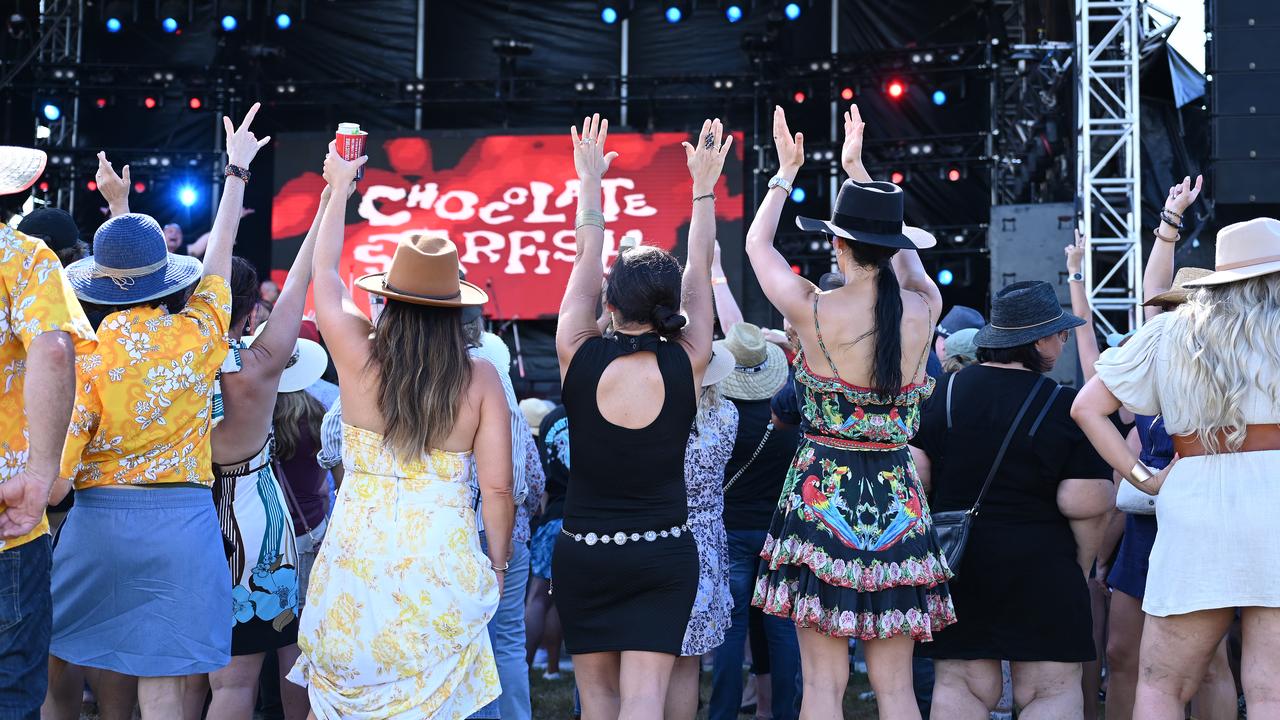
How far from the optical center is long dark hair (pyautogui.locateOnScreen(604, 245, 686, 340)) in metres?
2.99

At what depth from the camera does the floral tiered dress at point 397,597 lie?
2.84 metres

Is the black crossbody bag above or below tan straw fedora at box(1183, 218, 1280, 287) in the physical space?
below

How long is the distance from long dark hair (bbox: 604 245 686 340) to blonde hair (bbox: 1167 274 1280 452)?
1283 millimetres

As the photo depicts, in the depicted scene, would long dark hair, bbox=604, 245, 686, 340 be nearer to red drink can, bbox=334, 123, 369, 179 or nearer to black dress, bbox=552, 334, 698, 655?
black dress, bbox=552, 334, 698, 655

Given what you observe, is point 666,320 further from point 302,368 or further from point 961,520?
point 302,368

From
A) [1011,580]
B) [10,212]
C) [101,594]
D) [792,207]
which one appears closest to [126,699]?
[101,594]

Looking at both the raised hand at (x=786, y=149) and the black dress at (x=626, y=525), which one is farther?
the raised hand at (x=786, y=149)

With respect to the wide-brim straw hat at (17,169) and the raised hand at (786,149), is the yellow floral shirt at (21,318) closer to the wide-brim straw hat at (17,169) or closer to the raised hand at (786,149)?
the wide-brim straw hat at (17,169)

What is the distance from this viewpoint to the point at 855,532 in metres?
3.11

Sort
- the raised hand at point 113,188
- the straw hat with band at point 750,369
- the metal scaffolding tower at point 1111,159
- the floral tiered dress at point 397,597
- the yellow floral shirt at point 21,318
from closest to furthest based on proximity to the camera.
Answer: the yellow floral shirt at point 21,318
the floral tiered dress at point 397,597
the raised hand at point 113,188
the straw hat with band at point 750,369
the metal scaffolding tower at point 1111,159

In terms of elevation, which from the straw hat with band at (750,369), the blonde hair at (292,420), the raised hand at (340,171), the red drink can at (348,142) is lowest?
the blonde hair at (292,420)

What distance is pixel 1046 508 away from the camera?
3.56 meters

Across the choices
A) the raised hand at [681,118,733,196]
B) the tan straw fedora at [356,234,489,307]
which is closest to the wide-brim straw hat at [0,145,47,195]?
the tan straw fedora at [356,234,489,307]

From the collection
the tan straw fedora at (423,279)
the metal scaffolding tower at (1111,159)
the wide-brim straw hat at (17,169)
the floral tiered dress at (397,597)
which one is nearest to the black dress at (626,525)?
the floral tiered dress at (397,597)
